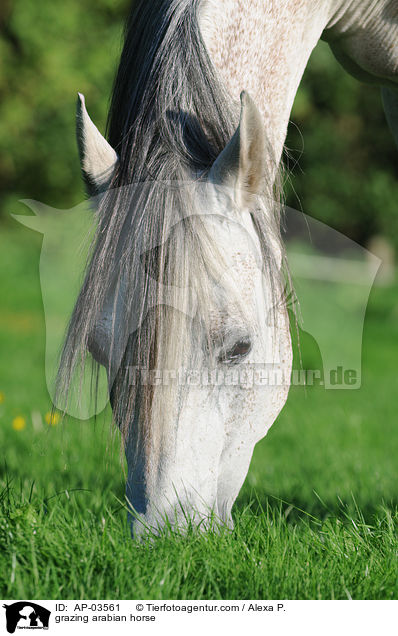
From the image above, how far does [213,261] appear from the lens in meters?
2.00

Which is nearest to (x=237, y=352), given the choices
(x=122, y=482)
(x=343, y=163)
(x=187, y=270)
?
(x=187, y=270)

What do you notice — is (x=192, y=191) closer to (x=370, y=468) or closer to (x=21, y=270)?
(x=370, y=468)

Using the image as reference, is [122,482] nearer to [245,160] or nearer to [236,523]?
[236,523]

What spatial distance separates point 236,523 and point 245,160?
4.05ft

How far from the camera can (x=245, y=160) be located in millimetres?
2039

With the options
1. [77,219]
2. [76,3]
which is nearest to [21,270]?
[76,3]

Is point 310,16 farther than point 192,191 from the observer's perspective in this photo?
Yes

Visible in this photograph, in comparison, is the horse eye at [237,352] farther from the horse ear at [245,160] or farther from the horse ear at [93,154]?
the horse ear at [93,154]

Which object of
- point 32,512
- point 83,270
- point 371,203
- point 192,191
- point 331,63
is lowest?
point 32,512

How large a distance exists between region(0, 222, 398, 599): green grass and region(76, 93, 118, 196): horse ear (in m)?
0.77

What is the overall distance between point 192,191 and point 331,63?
1549 centimetres

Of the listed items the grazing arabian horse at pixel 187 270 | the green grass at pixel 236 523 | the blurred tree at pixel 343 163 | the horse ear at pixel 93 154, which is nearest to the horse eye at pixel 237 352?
the grazing arabian horse at pixel 187 270

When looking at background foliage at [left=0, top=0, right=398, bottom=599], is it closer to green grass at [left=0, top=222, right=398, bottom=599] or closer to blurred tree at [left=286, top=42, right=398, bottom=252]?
green grass at [left=0, top=222, right=398, bottom=599]

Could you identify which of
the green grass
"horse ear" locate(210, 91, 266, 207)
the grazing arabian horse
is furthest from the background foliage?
"horse ear" locate(210, 91, 266, 207)
